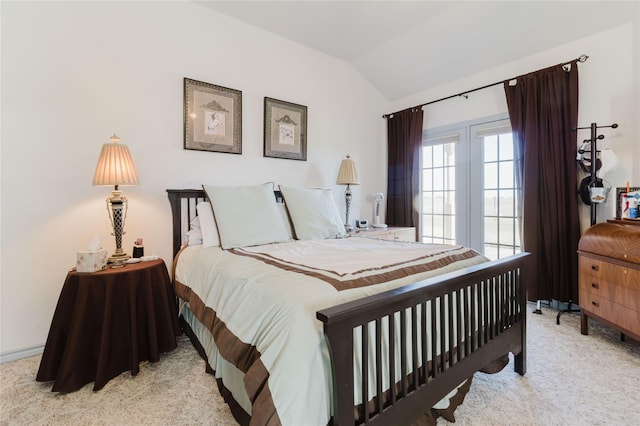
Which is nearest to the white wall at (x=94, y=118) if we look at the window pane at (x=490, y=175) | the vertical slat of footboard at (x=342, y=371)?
the vertical slat of footboard at (x=342, y=371)

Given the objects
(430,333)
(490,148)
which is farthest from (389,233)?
(430,333)

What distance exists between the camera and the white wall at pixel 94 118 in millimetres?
1979

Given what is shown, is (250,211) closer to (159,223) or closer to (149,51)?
(159,223)

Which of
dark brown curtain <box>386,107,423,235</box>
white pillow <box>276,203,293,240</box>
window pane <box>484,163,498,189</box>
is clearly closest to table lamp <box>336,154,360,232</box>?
dark brown curtain <box>386,107,423,235</box>

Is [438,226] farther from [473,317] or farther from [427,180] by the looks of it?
[473,317]


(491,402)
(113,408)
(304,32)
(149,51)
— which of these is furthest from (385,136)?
(113,408)

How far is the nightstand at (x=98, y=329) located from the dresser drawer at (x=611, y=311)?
3006 mm

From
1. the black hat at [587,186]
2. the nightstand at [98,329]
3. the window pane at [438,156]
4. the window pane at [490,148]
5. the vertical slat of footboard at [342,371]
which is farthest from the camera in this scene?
the window pane at [438,156]

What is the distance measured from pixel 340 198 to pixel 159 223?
208 centimetres

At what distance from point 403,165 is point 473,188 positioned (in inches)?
36.2

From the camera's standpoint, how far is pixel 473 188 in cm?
351

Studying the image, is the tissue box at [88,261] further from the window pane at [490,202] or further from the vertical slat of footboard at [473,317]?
the window pane at [490,202]

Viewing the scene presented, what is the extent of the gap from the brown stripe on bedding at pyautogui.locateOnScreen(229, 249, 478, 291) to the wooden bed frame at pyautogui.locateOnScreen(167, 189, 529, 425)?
15cm

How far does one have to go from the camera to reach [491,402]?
60.3 inches
